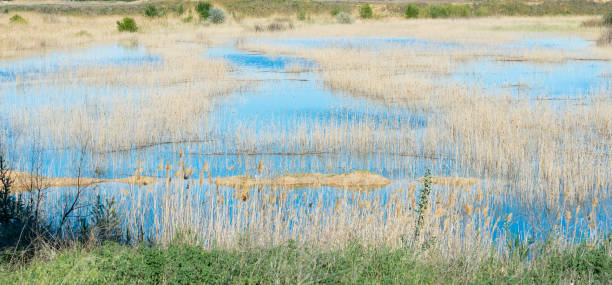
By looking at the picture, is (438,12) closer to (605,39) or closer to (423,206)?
(605,39)

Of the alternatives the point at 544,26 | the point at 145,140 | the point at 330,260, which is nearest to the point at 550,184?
the point at 330,260

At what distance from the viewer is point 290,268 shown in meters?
5.68

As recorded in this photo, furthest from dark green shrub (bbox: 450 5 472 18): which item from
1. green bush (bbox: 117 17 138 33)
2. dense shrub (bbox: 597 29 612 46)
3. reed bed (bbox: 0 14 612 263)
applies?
reed bed (bbox: 0 14 612 263)

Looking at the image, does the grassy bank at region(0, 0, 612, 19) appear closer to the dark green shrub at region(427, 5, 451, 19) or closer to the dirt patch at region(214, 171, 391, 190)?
the dark green shrub at region(427, 5, 451, 19)

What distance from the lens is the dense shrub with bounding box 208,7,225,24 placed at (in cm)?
4662

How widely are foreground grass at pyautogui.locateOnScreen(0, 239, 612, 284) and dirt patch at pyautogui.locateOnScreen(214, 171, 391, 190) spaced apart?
3.69 m

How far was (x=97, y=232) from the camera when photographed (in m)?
7.06

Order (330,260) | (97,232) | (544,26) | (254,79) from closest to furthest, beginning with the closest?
(330,260)
(97,232)
(254,79)
(544,26)

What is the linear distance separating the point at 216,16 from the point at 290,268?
141 ft

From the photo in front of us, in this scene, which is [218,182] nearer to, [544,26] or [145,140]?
[145,140]

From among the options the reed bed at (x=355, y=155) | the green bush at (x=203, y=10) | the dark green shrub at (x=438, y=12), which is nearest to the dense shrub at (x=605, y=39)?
the reed bed at (x=355, y=155)

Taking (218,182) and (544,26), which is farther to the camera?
(544,26)

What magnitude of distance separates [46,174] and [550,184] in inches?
329

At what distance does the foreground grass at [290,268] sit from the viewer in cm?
547
